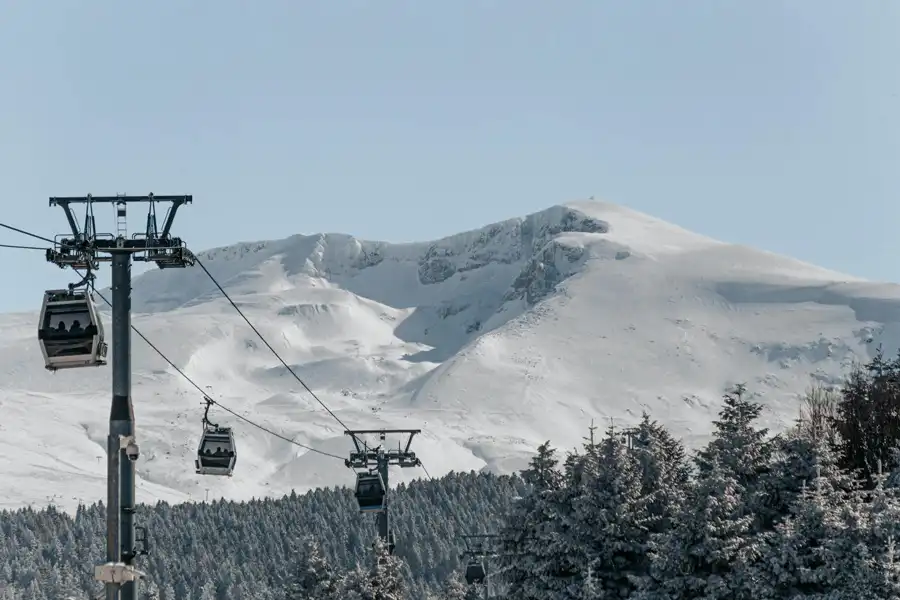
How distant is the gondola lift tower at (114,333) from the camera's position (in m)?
22.6

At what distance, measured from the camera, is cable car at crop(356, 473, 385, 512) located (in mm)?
49500

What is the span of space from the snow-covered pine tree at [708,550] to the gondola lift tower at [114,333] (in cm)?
1618

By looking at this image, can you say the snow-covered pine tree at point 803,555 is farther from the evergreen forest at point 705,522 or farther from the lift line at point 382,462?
the lift line at point 382,462

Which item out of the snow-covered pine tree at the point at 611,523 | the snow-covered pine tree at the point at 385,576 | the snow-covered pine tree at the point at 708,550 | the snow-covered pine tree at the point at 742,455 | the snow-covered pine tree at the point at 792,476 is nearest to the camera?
the snow-covered pine tree at the point at 708,550

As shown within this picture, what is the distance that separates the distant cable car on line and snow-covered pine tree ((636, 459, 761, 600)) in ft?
39.8

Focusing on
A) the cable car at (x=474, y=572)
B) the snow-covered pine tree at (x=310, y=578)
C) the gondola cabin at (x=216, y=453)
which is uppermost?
the gondola cabin at (x=216, y=453)

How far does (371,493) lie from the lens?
1948 inches

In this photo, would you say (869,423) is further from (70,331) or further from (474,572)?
(70,331)

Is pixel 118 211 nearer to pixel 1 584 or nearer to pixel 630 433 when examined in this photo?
pixel 630 433

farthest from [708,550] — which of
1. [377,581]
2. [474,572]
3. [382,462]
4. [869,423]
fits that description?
[869,423]

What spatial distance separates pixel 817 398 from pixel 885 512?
157 feet

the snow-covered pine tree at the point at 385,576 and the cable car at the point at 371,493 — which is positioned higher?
the cable car at the point at 371,493

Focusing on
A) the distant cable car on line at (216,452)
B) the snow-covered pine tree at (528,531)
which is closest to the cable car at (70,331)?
the distant cable car on line at (216,452)

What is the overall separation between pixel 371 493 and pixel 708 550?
1601 cm
